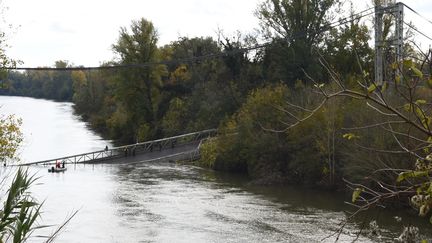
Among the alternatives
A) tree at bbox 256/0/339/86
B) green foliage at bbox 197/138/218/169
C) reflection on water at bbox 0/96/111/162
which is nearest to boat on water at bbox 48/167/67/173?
reflection on water at bbox 0/96/111/162

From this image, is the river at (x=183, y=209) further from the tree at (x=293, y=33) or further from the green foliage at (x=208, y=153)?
the tree at (x=293, y=33)

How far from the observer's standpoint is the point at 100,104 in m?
88.6

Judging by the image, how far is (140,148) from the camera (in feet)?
164

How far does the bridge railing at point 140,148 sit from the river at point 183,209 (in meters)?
3.19

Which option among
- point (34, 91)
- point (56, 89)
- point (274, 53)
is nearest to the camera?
point (274, 53)

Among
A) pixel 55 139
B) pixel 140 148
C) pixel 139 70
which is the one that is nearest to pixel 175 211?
pixel 140 148

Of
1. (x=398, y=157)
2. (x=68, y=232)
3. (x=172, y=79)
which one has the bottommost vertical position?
(x=68, y=232)

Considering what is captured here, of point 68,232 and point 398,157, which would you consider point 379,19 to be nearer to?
point 398,157

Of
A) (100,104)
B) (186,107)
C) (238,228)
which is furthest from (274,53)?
(100,104)

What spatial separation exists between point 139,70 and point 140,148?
35.3 feet

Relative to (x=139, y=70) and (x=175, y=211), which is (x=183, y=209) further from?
(x=139, y=70)

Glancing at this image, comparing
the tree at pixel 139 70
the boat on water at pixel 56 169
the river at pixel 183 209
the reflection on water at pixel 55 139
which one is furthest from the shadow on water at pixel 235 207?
the tree at pixel 139 70

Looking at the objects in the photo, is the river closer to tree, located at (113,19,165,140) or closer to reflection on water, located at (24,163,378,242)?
reflection on water, located at (24,163,378,242)

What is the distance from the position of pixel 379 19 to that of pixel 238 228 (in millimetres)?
16463
